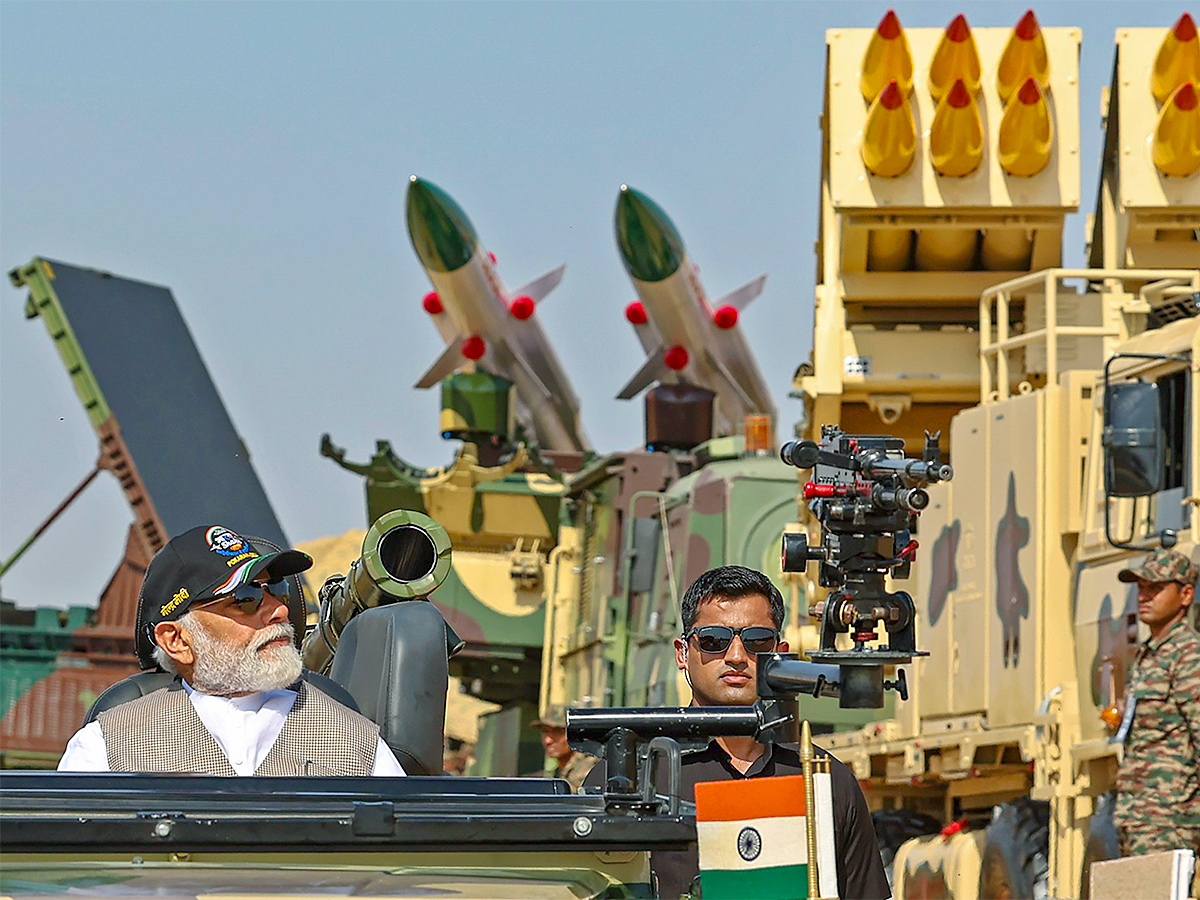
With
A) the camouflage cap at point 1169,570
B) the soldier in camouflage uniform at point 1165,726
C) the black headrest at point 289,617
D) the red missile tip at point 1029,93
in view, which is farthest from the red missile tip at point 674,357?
the black headrest at point 289,617

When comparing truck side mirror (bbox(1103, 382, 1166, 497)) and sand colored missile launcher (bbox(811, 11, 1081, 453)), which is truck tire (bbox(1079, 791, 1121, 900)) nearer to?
truck side mirror (bbox(1103, 382, 1166, 497))

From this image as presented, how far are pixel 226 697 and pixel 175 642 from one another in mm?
152

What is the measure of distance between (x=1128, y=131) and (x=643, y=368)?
23672 millimetres

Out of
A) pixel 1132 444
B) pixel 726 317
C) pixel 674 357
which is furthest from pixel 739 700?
pixel 726 317

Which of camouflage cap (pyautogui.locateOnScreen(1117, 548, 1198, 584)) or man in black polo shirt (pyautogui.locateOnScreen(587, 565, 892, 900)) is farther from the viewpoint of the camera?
camouflage cap (pyautogui.locateOnScreen(1117, 548, 1198, 584))

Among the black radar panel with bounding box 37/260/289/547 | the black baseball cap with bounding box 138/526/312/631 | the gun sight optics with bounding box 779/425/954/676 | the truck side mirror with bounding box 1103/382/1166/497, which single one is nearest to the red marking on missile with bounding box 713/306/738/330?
the black radar panel with bounding box 37/260/289/547

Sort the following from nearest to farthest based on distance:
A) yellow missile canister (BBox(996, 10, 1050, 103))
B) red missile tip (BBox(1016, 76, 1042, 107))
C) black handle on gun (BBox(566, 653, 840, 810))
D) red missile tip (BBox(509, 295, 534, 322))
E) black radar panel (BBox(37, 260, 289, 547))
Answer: black handle on gun (BBox(566, 653, 840, 810)), red missile tip (BBox(1016, 76, 1042, 107)), yellow missile canister (BBox(996, 10, 1050, 103)), black radar panel (BBox(37, 260, 289, 547)), red missile tip (BBox(509, 295, 534, 322))

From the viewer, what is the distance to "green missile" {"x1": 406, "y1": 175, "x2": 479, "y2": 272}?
34.5 meters

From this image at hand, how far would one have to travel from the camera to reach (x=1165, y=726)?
7.04m

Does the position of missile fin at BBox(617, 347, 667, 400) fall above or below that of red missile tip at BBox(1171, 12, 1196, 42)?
above

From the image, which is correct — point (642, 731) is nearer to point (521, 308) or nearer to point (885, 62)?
point (885, 62)

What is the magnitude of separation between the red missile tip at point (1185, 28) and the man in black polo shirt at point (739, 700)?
8.39 metres

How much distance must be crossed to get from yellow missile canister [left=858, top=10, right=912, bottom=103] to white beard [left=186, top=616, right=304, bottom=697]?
9325 millimetres

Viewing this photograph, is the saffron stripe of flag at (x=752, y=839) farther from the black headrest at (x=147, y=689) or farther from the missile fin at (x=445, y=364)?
the missile fin at (x=445, y=364)
